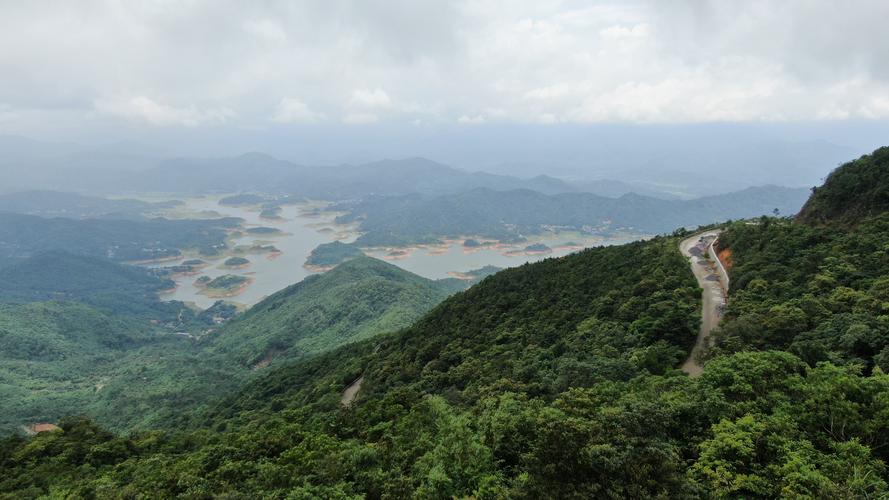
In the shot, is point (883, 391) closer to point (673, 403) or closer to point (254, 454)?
point (673, 403)

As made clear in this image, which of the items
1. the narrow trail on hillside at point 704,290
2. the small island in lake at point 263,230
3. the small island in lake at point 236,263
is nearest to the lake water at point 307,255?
the small island in lake at point 236,263

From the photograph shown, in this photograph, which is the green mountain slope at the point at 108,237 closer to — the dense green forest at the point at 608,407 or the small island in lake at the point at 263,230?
the small island in lake at the point at 263,230

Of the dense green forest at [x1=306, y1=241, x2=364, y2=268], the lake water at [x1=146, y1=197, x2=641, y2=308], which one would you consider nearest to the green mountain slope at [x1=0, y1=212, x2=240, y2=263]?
the lake water at [x1=146, y1=197, x2=641, y2=308]

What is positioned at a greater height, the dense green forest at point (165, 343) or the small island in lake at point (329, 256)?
the small island in lake at point (329, 256)

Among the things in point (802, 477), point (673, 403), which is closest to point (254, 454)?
point (673, 403)

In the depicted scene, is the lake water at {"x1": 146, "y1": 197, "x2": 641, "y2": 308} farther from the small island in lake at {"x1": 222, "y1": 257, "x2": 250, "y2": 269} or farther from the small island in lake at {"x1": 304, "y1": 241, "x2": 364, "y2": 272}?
the small island in lake at {"x1": 304, "y1": 241, "x2": 364, "y2": 272}

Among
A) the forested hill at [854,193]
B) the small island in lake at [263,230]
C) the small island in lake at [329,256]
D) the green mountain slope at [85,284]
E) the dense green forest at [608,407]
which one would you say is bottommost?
the green mountain slope at [85,284]

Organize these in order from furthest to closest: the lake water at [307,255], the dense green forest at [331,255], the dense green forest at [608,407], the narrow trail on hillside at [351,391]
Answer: the dense green forest at [331,255] → the lake water at [307,255] → the narrow trail on hillside at [351,391] → the dense green forest at [608,407]
